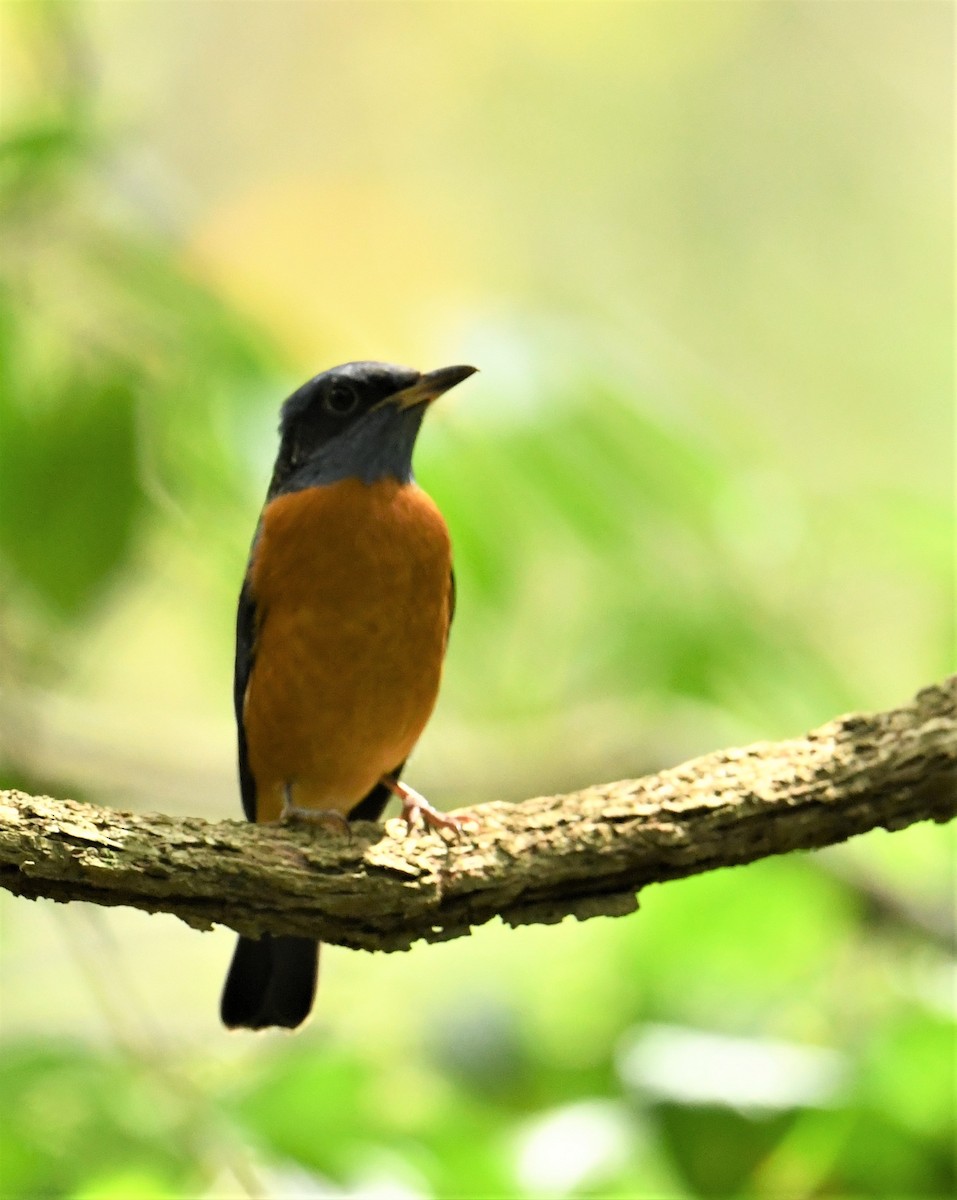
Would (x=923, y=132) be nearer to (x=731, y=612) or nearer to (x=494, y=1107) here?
(x=731, y=612)

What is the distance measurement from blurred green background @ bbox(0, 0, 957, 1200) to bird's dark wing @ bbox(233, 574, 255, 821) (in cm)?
51

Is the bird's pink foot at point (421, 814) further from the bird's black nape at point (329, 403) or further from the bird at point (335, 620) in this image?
the bird's black nape at point (329, 403)

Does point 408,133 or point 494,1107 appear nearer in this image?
point 494,1107

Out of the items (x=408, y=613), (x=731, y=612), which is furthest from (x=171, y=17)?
(x=408, y=613)

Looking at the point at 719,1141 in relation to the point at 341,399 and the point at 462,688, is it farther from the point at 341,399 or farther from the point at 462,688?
the point at 462,688

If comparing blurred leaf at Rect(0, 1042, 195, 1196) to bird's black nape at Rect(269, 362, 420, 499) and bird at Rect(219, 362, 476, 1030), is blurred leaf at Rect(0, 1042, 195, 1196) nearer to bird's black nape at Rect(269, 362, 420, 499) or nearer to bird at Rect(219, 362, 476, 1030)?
bird at Rect(219, 362, 476, 1030)

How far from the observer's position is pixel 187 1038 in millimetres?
7352

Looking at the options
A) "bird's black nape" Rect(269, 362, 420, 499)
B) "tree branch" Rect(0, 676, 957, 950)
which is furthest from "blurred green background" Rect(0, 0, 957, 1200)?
"tree branch" Rect(0, 676, 957, 950)

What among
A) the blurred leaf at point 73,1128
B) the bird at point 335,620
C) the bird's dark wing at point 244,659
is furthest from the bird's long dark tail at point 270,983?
the blurred leaf at point 73,1128

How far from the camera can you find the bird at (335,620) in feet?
19.1

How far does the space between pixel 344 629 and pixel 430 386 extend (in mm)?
1028

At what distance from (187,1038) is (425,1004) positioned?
1.32 metres

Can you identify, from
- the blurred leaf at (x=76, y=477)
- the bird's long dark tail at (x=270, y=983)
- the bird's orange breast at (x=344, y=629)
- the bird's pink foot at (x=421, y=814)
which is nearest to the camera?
the bird's pink foot at (x=421, y=814)

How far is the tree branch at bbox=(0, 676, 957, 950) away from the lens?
4.27m
